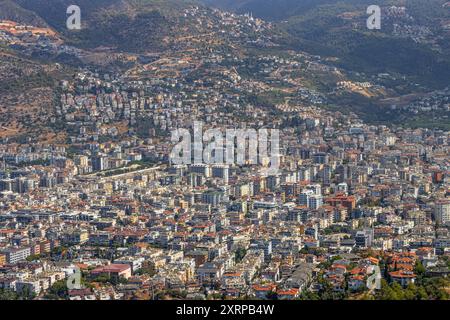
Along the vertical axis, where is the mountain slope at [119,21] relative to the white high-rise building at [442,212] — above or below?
above

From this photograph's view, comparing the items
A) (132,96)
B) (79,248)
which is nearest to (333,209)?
(79,248)

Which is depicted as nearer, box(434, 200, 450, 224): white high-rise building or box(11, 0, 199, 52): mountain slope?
box(434, 200, 450, 224): white high-rise building

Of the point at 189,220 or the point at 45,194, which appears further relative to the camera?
the point at 45,194

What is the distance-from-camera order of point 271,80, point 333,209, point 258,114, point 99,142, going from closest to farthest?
point 333,209
point 99,142
point 258,114
point 271,80

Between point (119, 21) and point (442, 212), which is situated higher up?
point (119, 21)

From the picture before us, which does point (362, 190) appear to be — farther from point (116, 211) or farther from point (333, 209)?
point (116, 211)

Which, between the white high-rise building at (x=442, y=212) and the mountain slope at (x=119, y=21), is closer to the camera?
the white high-rise building at (x=442, y=212)

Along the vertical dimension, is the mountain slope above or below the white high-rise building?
above

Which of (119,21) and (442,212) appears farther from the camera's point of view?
(119,21)
